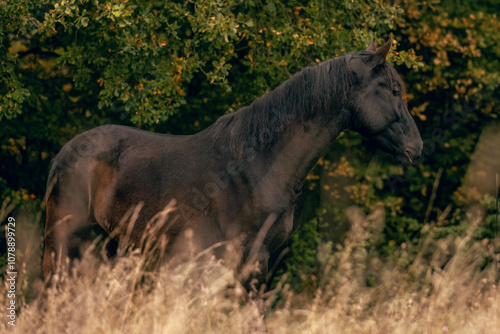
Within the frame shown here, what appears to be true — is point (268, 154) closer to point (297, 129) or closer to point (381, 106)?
point (297, 129)

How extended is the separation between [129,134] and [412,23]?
16.2 ft

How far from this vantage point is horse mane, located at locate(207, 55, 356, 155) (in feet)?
15.9

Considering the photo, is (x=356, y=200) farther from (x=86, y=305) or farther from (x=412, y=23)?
(x=86, y=305)

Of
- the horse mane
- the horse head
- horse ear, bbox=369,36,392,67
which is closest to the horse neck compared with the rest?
the horse mane

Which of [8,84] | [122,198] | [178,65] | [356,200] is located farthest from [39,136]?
[356,200]

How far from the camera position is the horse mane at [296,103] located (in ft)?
15.9

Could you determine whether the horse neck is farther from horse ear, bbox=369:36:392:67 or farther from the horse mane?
horse ear, bbox=369:36:392:67

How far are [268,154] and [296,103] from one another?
45 cm

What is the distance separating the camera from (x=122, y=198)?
552 centimetres

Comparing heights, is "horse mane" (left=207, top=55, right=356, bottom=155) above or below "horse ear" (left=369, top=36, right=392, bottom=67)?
below

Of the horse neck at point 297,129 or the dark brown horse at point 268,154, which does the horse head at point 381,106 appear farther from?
the horse neck at point 297,129

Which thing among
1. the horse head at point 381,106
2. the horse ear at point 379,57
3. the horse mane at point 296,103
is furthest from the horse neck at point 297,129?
the horse ear at point 379,57

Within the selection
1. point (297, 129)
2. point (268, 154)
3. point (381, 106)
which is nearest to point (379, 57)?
point (381, 106)

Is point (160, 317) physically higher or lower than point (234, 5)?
lower
